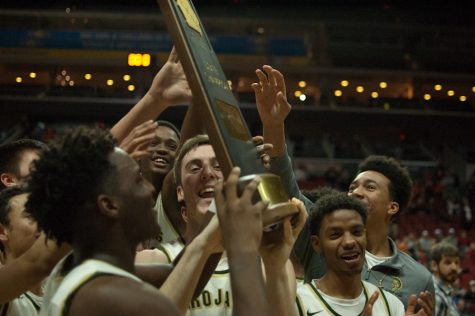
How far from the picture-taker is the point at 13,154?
12.1 ft

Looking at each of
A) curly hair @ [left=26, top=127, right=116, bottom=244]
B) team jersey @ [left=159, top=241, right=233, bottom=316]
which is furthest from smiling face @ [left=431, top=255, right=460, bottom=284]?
curly hair @ [left=26, top=127, right=116, bottom=244]

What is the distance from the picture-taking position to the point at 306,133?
29.5 metres

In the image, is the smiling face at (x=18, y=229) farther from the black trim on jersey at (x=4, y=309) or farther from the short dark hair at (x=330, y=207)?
the short dark hair at (x=330, y=207)

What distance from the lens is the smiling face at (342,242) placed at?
3.68 m

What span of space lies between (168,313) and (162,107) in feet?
4.43

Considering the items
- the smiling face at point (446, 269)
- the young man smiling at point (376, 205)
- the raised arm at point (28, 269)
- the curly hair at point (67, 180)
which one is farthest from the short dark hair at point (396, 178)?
the curly hair at point (67, 180)

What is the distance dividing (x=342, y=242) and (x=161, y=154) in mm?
1372

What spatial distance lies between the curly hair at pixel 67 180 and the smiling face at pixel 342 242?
177 cm

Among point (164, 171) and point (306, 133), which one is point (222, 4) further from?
point (164, 171)

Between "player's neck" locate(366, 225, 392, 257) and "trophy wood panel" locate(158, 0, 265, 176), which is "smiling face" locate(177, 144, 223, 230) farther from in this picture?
"player's neck" locate(366, 225, 392, 257)

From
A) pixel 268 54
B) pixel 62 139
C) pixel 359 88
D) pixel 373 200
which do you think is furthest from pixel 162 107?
pixel 359 88

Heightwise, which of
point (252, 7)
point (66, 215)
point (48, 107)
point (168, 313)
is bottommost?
point (168, 313)

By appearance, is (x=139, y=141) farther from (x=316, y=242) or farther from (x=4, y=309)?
(x=316, y=242)

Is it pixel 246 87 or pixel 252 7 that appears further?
pixel 252 7
